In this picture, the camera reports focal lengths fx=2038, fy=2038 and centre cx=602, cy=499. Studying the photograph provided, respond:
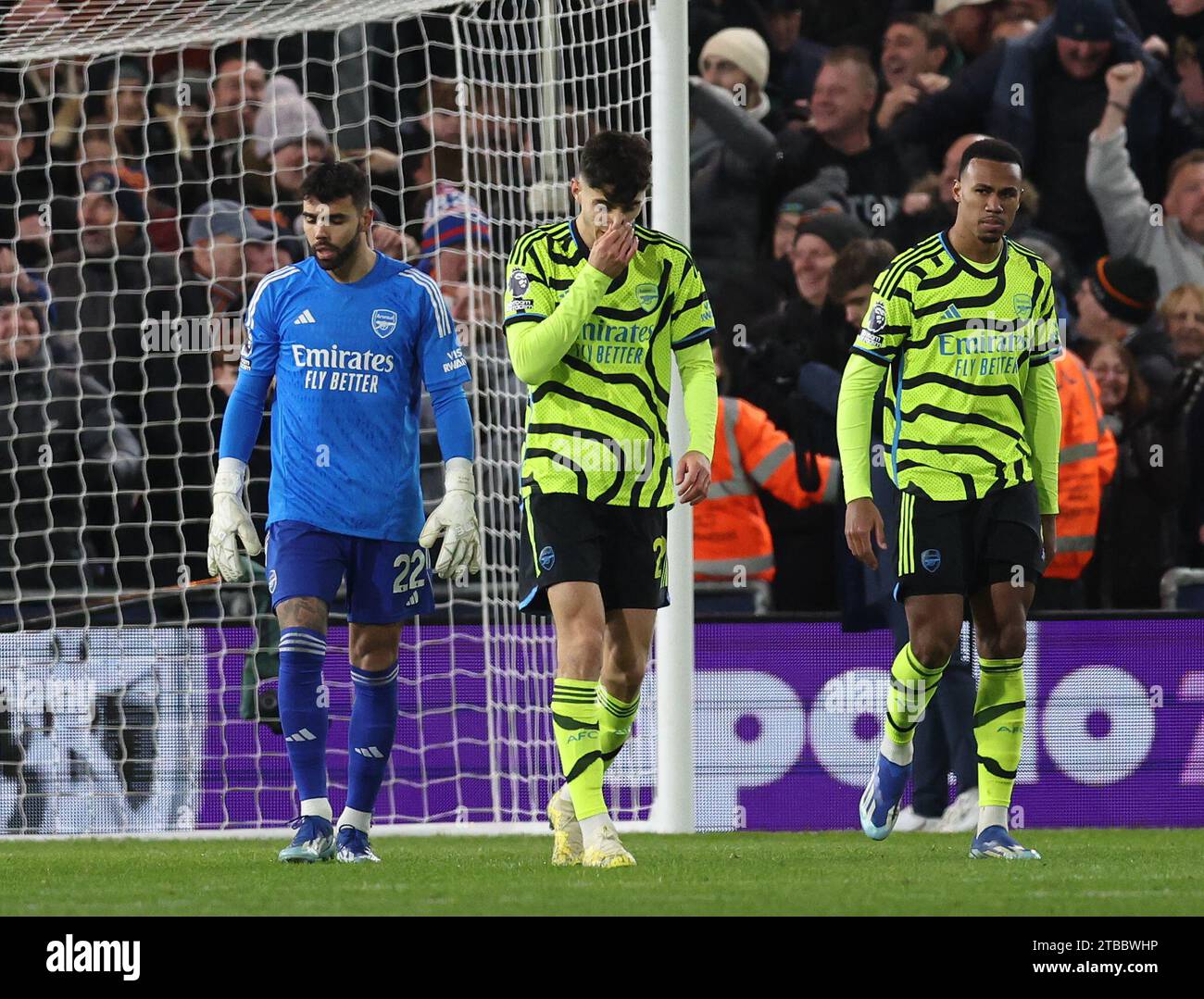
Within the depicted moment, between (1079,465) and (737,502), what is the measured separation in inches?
58.9

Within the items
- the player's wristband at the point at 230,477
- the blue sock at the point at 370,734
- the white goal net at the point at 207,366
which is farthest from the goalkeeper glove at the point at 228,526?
the white goal net at the point at 207,366

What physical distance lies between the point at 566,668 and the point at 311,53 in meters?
5.91

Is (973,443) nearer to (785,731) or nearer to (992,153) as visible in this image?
(992,153)

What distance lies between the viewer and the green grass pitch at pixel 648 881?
178 inches

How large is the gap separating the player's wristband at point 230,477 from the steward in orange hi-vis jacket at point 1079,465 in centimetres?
403

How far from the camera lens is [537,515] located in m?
5.63

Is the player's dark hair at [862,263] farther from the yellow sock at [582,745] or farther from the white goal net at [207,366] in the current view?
the yellow sock at [582,745]

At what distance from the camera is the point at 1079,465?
8.88 meters

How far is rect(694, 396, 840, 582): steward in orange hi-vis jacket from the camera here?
908 centimetres

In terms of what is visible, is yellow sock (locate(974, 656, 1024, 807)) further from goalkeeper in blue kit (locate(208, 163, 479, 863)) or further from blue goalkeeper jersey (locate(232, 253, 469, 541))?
blue goalkeeper jersey (locate(232, 253, 469, 541))

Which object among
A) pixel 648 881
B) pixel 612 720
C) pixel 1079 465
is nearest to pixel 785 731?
pixel 1079 465

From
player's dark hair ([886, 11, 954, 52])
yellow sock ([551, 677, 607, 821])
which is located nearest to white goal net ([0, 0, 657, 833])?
player's dark hair ([886, 11, 954, 52])

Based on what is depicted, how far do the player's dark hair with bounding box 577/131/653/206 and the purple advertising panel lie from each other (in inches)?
117

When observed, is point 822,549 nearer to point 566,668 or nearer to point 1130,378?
point 1130,378
